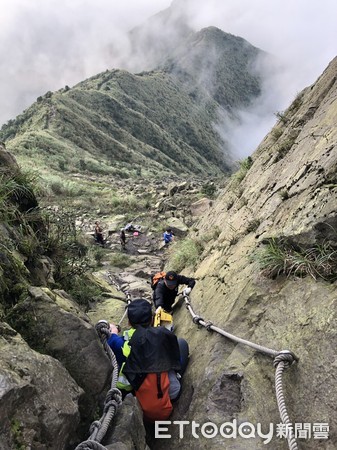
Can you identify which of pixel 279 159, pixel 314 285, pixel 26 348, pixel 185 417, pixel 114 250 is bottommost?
pixel 185 417

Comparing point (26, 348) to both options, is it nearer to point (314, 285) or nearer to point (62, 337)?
point (62, 337)

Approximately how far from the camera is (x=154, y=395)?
11.9 feet

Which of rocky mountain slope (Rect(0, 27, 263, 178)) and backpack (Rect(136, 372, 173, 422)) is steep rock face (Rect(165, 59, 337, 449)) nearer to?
backpack (Rect(136, 372, 173, 422))

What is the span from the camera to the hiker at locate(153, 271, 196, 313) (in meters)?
6.26

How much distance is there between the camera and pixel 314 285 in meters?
3.76

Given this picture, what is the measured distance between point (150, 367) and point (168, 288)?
2.78m

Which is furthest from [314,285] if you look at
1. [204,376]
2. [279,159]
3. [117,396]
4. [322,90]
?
[322,90]

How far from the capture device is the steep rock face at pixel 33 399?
2449mm

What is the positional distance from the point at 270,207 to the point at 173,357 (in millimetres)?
3037

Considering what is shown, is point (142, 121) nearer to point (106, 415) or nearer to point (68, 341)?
point (68, 341)

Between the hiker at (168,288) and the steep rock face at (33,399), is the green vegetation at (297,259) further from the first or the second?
the steep rock face at (33,399)

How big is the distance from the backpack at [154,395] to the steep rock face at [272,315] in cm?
22

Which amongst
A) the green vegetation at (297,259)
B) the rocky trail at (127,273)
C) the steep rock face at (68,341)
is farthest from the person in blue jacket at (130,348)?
the rocky trail at (127,273)

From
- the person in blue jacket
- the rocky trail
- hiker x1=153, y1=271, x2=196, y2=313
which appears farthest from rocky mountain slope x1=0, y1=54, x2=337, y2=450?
the rocky trail
